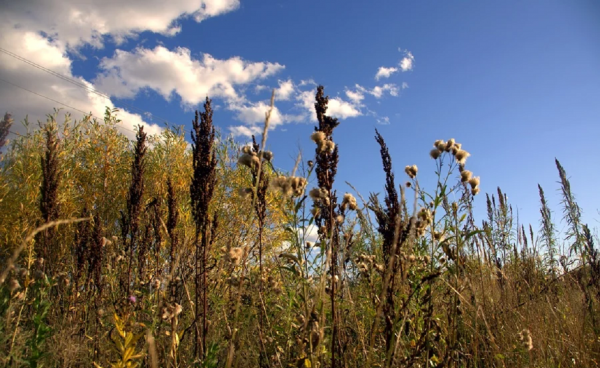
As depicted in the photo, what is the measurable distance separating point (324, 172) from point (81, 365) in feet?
7.84

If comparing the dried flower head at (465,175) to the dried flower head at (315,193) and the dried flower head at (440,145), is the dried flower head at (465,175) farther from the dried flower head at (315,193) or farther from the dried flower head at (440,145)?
the dried flower head at (315,193)

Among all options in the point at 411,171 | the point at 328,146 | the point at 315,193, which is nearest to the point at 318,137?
the point at 328,146

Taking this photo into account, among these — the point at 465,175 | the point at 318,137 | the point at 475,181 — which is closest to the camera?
the point at 318,137

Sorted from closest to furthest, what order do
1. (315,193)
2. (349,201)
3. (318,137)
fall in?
(318,137) → (315,193) → (349,201)

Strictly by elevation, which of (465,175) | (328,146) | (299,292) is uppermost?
(465,175)

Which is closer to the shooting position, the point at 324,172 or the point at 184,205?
the point at 324,172

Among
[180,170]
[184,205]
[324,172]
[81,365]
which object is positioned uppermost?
[180,170]

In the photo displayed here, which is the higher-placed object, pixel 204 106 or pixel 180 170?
pixel 180 170

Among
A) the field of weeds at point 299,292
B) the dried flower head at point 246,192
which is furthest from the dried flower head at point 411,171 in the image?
the dried flower head at point 246,192

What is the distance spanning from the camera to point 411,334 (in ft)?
7.37

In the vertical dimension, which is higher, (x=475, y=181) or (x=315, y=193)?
(x=475, y=181)

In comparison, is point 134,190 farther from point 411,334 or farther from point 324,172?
point 411,334

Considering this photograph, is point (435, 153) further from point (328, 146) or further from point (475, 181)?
point (328, 146)

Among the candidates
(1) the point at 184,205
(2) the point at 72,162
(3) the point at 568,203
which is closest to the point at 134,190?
(1) the point at 184,205
